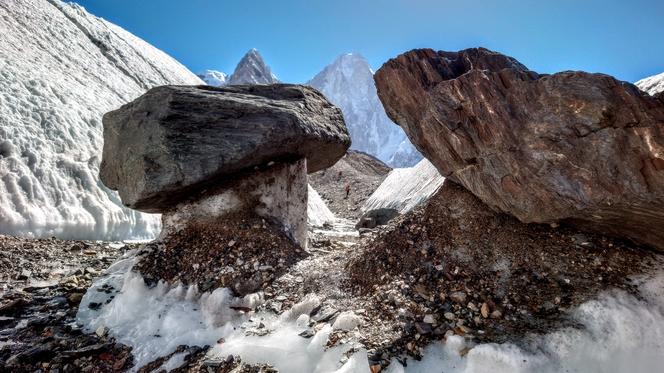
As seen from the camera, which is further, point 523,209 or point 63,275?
point 63,275

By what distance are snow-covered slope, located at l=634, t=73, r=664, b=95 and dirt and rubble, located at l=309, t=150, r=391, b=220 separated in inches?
1054

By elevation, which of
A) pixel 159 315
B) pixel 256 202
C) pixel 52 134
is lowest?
pixel 159 315

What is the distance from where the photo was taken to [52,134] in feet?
49.3

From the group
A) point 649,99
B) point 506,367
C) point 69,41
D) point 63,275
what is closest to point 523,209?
point 649,99

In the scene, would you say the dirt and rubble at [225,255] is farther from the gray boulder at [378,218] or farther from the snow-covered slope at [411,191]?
the snow-covered slope at [411,191]

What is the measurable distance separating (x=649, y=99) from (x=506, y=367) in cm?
331

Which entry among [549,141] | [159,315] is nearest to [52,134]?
[159,315]

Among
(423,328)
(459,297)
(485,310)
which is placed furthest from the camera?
(459,297)

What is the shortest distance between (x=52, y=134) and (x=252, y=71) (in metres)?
128

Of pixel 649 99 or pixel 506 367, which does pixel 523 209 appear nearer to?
pixel 649 99

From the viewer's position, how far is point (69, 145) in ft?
49.8

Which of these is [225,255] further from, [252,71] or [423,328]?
[252,71]

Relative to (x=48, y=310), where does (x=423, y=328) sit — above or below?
above

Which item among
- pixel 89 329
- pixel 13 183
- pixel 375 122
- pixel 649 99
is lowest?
pixel 89 329
